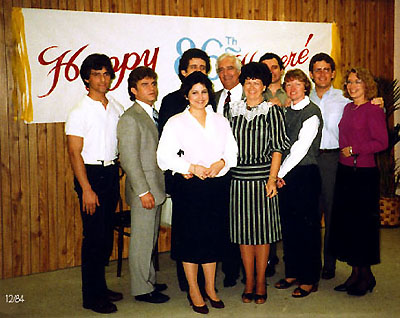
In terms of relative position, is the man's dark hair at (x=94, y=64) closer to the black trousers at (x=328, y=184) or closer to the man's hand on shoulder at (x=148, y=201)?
the man's hand on shoulder at (x=148, y=201)

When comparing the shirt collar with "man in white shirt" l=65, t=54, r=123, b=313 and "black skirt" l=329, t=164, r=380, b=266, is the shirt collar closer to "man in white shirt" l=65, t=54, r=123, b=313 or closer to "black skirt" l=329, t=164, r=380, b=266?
"man in white shirt" l=65, t=54, r=123, b=313

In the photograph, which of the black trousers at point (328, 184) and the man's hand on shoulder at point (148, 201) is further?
the black trousers at point (328, 184)

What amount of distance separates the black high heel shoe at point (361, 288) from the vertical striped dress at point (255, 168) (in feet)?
2.50

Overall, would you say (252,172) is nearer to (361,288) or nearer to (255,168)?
(255,168)

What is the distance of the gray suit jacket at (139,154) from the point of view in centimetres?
332

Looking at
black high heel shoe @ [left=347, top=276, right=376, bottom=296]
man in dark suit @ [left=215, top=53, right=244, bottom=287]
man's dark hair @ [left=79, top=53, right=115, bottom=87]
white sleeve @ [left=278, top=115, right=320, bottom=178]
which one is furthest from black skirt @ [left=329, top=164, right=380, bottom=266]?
man's dark hair @ [left=79, top=53, right=115, bottom=87]

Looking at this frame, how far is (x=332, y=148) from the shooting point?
3.89m

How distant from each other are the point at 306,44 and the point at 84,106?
106 inches

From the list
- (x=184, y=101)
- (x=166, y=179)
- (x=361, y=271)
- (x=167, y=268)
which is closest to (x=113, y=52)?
(x=184, y=101)

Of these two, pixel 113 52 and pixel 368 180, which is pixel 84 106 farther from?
pixel 368 180

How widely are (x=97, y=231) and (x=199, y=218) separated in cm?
66

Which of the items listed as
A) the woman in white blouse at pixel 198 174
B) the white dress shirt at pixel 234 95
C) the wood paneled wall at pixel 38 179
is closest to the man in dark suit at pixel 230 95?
the white dress shirt at pixel 234 95

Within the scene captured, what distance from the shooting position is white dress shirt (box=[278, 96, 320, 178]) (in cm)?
348
